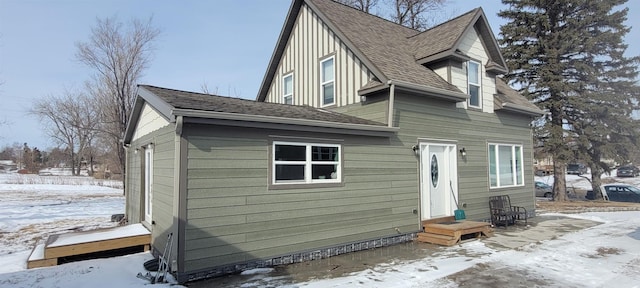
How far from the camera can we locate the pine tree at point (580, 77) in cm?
1769

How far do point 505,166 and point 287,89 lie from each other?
761 centimetres

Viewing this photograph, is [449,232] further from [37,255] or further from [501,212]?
[37,255]

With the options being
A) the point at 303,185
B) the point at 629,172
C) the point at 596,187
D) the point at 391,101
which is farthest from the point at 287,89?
the point at 629,172

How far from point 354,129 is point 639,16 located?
21.4 meters

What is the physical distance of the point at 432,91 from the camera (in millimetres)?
8414

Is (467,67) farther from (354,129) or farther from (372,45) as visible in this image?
(354,129)

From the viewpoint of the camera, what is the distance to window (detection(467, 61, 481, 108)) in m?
10.2

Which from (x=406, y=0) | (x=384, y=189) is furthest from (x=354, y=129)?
(x=406, y=0)

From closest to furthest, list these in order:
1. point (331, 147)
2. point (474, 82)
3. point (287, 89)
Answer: point (331, 147) < point (474, 82) < point (287, 89)

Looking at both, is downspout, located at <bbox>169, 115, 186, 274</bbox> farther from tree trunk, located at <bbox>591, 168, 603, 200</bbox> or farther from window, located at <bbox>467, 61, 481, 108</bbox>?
tree trunk, located at <bbox>591, 168, 603, 200</bbox>

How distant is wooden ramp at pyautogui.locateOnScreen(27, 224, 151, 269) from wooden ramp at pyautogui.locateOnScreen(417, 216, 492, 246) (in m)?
6.08

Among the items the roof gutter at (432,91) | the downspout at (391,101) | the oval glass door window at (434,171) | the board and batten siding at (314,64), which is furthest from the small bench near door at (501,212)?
the board and batten siding at (314,64)

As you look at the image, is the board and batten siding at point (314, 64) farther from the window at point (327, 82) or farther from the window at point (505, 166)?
the window at point (505, 166)

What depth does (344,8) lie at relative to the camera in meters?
11.2
